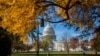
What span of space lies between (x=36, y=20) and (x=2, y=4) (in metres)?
2.34

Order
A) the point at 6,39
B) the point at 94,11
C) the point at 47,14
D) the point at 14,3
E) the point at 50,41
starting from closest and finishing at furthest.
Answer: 1. the point at 14,3
2. the point at 47,14
3. the point at 94,11
4. the point at 6,39
5. the point at 50,41

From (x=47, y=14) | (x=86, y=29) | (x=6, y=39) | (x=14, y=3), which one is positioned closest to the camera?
(x=14, y=3)

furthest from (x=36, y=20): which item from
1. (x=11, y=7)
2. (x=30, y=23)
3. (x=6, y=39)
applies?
(x=6, y=39)

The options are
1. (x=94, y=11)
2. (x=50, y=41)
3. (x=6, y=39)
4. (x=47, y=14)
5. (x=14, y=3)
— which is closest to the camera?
(x=14, y=3)

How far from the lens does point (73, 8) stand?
2239cm

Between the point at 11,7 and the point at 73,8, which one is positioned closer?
the point at 11,7

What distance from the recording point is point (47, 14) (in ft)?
70.0

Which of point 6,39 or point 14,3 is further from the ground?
point 14,3

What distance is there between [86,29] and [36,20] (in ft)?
20.4

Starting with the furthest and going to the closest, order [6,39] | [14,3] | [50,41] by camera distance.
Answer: [50,41] < [6,39] < [14,3]

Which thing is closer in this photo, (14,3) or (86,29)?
(14,3)

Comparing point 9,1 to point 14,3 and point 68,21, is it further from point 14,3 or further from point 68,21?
point 68,21

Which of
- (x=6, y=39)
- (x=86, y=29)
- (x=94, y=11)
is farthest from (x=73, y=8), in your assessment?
(x=6, y=39)

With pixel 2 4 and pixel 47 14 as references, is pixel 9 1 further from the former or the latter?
pixel 47 14
